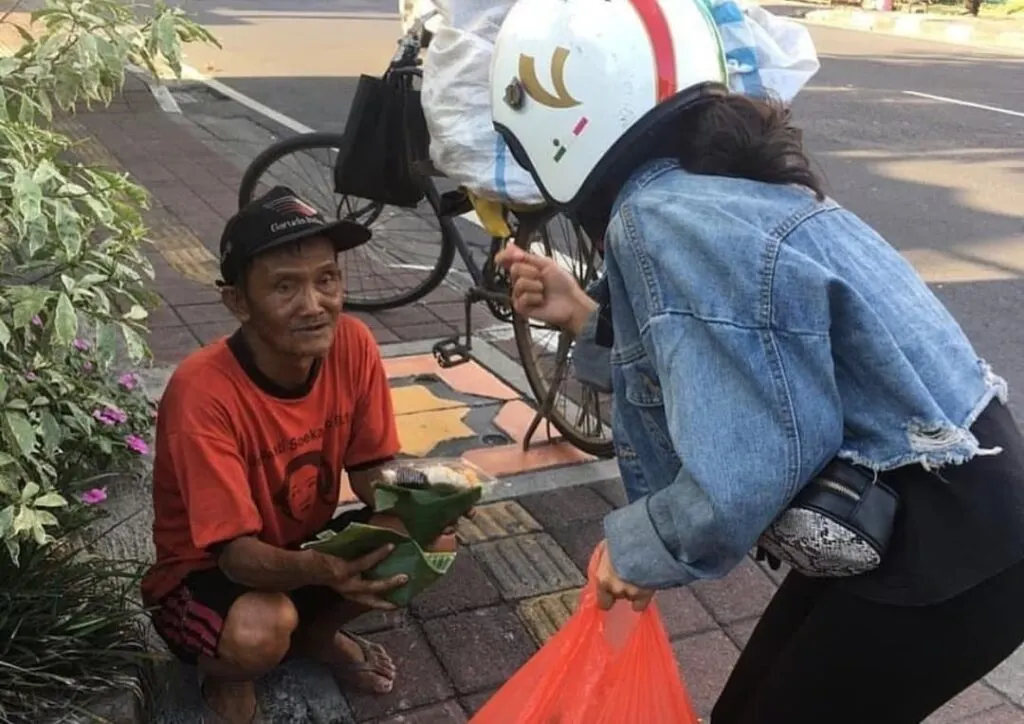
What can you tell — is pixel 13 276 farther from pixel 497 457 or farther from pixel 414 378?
pixel 414 378

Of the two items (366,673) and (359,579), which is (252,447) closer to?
(359,579)

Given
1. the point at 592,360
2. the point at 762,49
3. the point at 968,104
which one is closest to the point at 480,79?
the point at 762,49

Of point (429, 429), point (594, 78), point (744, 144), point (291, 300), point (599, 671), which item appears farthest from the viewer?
point (429, 429)

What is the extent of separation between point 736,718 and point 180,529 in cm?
123

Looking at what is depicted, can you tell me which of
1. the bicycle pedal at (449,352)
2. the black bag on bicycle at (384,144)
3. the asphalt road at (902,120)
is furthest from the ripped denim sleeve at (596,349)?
the asphalt road at (902,120)

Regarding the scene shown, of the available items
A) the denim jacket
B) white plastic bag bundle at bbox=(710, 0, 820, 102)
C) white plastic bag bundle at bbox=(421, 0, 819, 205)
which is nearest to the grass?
the denim jacket

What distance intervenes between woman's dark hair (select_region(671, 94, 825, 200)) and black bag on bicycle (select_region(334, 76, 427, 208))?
279cm

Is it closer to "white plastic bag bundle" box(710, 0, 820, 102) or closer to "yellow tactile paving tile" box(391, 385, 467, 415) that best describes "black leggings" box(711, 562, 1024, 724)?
"white plastic bag bundle" box(710, 0, 820, 102)

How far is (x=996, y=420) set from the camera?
163 cm

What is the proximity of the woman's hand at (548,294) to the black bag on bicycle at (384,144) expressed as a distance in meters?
2.35

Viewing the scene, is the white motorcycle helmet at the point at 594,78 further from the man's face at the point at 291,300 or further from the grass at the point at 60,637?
the grass at the point at 60,637

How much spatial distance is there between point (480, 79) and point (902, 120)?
8070 mm

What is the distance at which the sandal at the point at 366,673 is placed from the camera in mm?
2633

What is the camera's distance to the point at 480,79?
3.58m
